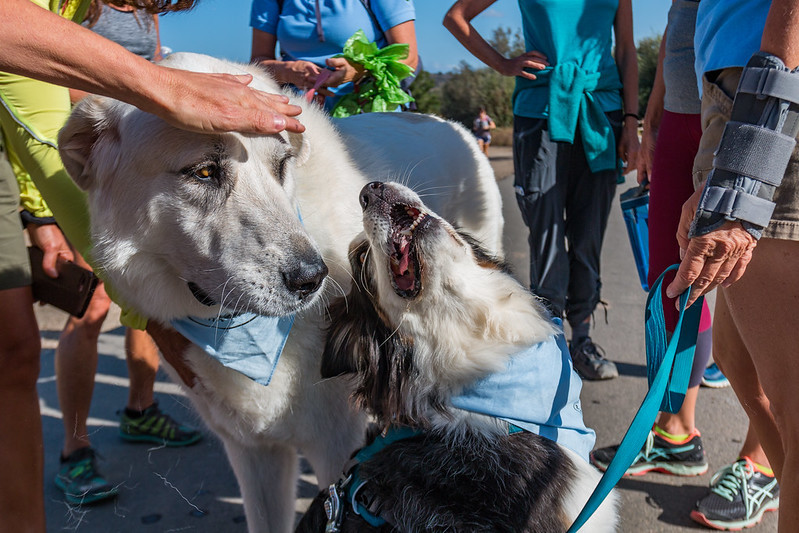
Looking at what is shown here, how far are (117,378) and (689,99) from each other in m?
3.96

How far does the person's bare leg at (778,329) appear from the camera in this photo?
158cm

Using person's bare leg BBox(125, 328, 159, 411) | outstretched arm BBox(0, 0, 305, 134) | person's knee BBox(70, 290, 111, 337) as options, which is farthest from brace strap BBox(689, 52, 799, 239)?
person's bare leg BBox(125, 328, 159, 411)

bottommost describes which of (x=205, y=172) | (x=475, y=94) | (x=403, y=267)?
(x=475, y=94)

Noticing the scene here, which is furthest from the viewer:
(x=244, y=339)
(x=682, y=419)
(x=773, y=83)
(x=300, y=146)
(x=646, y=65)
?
(x=646, y=65)

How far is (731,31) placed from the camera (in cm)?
165

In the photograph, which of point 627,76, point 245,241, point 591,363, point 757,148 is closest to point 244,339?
point 245,241

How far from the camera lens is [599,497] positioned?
155 cm

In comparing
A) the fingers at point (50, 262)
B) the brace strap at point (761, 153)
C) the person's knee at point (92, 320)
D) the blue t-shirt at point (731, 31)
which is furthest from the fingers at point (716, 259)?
the person's knee at point (92, 320)

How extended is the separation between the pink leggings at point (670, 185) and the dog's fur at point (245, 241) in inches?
41.2

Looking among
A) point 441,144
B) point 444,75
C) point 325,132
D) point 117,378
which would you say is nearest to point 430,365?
point 325,132

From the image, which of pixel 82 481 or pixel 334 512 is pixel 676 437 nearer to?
pixel 334 512

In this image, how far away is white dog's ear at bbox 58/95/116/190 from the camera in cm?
→ 186

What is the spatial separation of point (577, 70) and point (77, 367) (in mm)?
2992

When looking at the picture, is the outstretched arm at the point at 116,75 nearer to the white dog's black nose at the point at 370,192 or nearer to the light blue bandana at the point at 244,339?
the white dog's black nose at the point at 370,192
